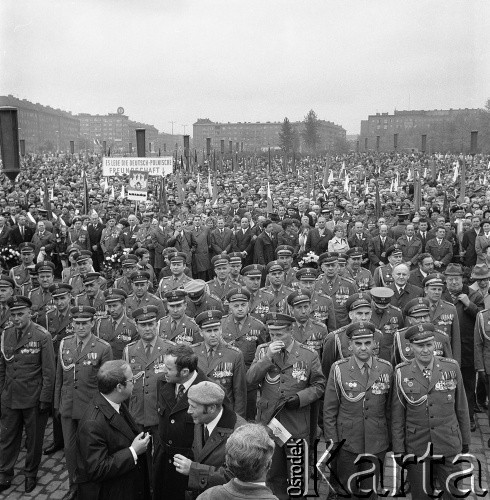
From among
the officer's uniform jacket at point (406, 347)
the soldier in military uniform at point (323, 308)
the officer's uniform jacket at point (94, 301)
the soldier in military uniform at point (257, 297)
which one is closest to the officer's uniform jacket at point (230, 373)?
the officer's uniform jacket at point (406, 347)

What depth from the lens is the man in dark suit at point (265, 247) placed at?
13695 mm

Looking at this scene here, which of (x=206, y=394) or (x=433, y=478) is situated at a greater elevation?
(x=206, y=394)

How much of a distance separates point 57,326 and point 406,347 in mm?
4269

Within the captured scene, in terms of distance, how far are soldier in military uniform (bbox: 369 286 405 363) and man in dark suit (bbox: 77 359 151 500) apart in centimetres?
361

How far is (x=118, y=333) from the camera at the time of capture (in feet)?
23.5

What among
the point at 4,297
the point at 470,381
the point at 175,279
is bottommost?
the point at 470,381

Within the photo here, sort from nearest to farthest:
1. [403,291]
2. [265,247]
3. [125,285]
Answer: [403,291] → [125,285] → [265,247]

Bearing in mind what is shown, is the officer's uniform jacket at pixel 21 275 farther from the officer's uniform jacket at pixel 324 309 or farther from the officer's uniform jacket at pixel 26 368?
the officer's uniform jacket at pixel 324 309

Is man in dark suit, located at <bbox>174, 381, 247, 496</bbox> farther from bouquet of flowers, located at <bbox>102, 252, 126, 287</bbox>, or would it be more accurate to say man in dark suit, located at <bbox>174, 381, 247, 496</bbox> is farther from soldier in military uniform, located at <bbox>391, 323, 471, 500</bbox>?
bouquet of flowers, located at <bbox>102, 252, 126, 287</bbox>

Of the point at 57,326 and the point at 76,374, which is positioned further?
the point at 57,326

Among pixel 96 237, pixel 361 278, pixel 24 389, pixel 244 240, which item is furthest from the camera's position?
pixel 96 237

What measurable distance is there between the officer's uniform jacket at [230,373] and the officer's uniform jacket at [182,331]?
1.03m

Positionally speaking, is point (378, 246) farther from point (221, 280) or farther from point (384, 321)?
point (384, 321)

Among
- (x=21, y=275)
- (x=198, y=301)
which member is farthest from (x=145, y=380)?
(x=21, y=275)
